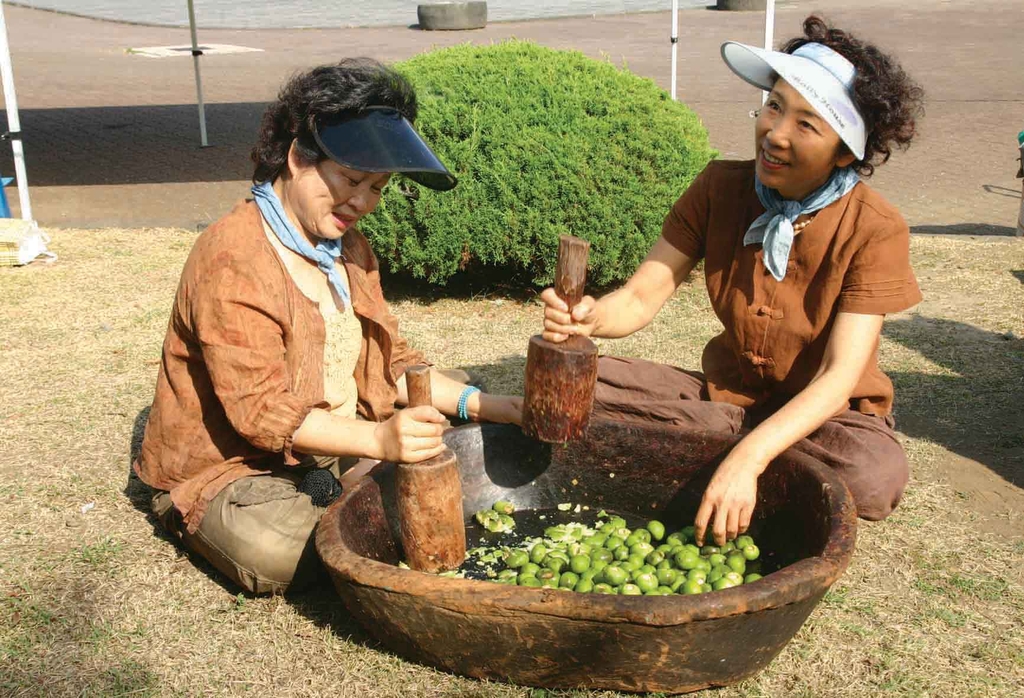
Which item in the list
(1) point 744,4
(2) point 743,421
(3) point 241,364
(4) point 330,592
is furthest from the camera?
(1) point 744,4

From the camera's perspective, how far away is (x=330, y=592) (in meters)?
3.43

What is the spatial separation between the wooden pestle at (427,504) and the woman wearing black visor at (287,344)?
5 centimetres

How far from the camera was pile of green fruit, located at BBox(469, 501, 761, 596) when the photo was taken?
3.06 metres

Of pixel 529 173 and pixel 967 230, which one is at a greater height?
pixel 529 173

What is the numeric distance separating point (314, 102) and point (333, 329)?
2.38 feet

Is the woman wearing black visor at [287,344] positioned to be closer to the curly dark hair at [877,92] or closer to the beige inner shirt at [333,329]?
the beige inner shirt at [333,329]

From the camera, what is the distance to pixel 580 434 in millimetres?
3363

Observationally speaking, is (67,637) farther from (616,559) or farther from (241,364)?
(616,559)

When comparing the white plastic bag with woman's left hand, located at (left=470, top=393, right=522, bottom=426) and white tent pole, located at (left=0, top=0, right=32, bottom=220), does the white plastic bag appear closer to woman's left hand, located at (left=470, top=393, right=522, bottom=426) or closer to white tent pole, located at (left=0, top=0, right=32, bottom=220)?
white tent pole, located at (left=0, top=0, right=32, bottom=220)

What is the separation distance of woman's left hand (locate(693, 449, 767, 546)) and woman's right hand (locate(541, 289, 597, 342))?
0.62m

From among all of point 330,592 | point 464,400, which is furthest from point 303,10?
point 330,592

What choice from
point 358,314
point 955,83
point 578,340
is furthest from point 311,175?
point 955,83

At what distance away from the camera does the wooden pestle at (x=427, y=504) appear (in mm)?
2969

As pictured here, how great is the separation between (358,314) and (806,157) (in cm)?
148
